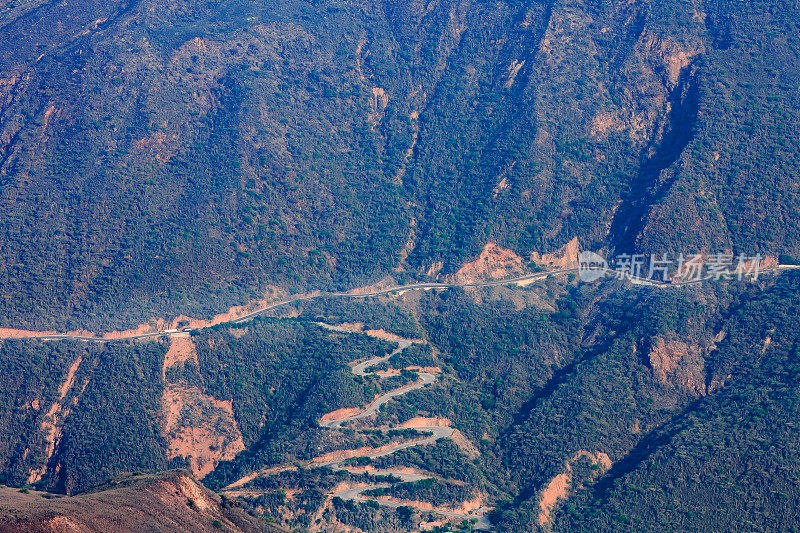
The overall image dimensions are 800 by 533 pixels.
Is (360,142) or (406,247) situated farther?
(360,142)

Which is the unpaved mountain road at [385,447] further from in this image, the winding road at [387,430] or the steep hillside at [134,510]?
the steep hillside at [134,510]

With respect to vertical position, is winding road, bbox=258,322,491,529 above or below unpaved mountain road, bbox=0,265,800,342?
below

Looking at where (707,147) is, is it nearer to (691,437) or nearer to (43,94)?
(691,437)

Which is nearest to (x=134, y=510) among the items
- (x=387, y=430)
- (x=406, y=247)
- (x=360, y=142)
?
(x=387, y=430)

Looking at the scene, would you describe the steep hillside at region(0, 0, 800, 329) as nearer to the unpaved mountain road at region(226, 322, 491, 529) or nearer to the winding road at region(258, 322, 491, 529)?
the unpaved mountain road at region(226, 322, 491, 529)

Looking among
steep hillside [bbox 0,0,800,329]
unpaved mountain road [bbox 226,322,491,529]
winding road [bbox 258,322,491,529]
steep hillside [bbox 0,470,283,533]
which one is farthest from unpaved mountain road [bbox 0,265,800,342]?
steep hillside [bbox 0,470,283,533]

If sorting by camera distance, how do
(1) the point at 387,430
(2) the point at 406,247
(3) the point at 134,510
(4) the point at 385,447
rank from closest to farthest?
(3) the point at 134,510 → (4) the point at 385,447 → (1) the point at 387,430 → (2) the point at 406,247

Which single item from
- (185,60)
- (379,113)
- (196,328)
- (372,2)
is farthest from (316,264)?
(372,2)

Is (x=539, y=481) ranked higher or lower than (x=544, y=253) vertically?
lower

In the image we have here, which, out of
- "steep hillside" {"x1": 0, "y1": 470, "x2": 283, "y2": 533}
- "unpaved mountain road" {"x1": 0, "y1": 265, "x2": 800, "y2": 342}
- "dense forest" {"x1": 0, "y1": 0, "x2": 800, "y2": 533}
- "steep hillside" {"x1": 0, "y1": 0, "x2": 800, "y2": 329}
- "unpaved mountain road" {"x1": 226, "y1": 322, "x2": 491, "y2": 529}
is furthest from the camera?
"steep hillside" {"x1": 0, "y1": 0, "x2": 800, "y2": 329}

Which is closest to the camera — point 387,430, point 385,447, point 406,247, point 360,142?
point 385,447

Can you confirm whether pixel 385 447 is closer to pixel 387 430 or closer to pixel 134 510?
pixel 387 430
